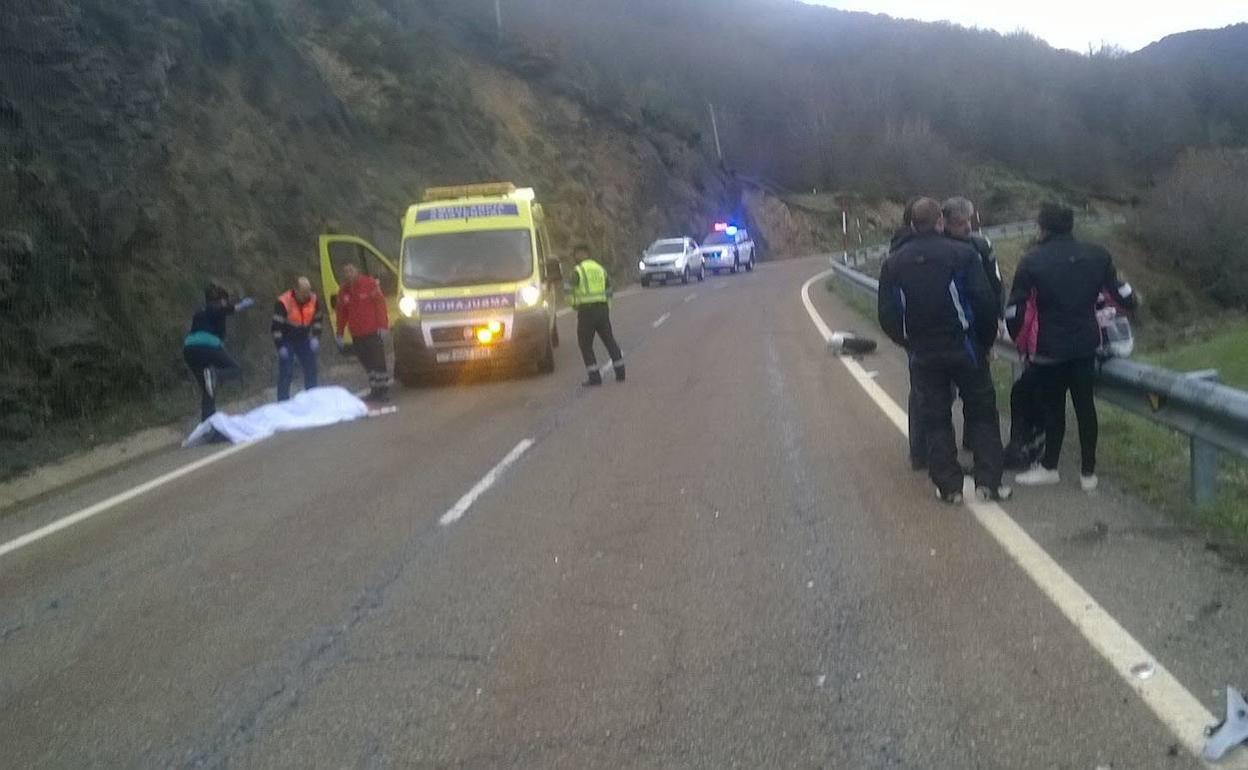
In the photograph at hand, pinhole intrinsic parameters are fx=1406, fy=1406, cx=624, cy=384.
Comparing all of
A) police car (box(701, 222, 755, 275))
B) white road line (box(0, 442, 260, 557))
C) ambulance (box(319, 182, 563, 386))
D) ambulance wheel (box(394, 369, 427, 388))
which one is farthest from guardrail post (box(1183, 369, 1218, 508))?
police car (box(701, 222, 755, 275))

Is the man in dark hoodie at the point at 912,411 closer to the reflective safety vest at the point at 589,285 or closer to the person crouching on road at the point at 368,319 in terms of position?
the reflective safety vest at the point at 589,285

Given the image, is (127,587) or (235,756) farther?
(127,587)

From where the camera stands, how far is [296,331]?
634 inches

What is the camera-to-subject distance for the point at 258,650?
6344 mm

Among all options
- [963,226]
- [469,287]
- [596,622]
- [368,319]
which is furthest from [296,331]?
[596,622]

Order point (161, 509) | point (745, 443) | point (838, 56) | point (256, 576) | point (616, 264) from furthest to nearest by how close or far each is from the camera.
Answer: point (838, 56) < point (616, 264) < point (745, 443) < point (161, 509) < point (256, 576)

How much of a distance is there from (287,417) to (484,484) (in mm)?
5458

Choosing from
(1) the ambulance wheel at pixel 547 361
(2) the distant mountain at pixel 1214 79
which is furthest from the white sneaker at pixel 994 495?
(2) the distant mountain at pixel 1214 79

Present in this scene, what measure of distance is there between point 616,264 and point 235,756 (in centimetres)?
4702

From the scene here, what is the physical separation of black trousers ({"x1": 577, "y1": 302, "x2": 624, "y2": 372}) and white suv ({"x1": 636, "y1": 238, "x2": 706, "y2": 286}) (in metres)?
28.6

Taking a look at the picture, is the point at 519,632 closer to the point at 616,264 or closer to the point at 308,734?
the point at 308,734

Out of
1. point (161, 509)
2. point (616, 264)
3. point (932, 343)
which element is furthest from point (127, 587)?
point (616, 264)

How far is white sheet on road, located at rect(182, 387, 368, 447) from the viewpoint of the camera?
14281 mm

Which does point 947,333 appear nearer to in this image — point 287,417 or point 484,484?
point 484,484
